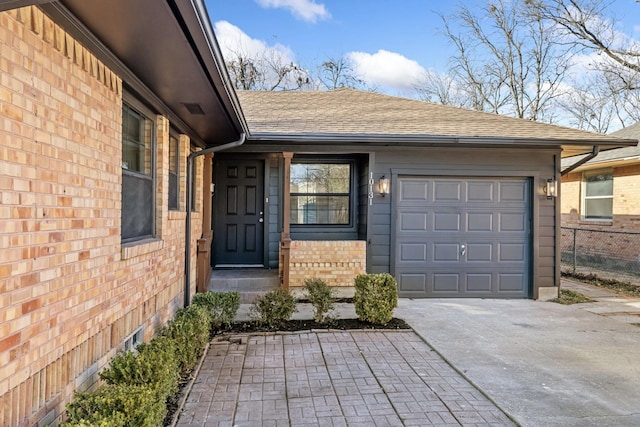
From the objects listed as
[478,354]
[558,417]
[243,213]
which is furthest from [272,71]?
[558,417]

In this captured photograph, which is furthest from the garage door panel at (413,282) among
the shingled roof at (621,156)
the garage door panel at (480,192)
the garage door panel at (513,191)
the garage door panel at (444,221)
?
the shingled roof at (621,156)

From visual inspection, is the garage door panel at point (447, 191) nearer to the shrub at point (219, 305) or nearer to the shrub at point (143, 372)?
the shrub at point (219, 305)

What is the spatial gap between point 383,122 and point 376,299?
348 cm

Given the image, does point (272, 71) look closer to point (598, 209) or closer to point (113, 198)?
point (598, 209)

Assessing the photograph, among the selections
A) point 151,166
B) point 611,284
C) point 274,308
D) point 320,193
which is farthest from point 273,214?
point 611,284

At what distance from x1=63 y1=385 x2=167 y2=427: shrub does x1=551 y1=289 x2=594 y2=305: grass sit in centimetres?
680

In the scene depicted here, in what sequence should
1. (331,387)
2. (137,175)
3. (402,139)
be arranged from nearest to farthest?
1. (331,387)
2. (137,175)
3. (402,139)

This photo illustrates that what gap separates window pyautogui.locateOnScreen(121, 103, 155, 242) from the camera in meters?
3.48

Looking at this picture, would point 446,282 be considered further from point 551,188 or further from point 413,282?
point 551,188

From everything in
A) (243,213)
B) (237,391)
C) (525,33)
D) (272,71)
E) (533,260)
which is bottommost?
(237,391)

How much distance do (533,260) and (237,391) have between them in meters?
5.74

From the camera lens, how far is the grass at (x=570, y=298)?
6.90m

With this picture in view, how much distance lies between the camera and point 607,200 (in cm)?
1112

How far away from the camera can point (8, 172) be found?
1834mm
